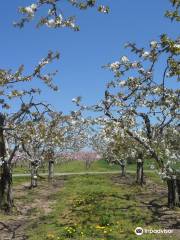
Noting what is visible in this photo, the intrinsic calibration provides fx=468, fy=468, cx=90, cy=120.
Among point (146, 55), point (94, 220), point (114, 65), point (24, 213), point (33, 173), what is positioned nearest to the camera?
point (146, 55)

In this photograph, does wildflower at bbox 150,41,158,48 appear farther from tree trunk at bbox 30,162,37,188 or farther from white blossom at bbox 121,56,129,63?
tree trunk at bbox 30,162,37,188

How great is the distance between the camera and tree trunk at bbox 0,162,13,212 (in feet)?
87.0

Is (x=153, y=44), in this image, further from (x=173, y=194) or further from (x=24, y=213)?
(x=24, y=213)

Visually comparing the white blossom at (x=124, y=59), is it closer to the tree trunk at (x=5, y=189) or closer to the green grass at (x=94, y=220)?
the green grass at (x=94, y=220)

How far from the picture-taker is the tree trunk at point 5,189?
26.5 meters

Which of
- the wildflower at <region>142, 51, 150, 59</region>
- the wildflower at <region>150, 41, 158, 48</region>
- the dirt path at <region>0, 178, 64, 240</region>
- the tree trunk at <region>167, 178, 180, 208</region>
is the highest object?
the wildflower at <region>150, 41, 158, 48</region>

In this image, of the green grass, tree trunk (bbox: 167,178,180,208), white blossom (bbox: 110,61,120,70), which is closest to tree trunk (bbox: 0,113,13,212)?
the green grass

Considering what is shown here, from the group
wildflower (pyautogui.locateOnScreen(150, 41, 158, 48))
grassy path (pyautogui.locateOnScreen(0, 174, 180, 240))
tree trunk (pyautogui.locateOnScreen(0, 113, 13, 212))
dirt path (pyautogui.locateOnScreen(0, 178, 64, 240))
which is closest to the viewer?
wildflower (pyautogui.locateOnScreen(150, 41, 158, 48))

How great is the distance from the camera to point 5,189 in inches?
1057

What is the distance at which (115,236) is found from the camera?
57.1 ft

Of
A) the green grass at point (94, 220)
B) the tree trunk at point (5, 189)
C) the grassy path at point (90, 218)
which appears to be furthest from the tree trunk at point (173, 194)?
the tree trunk at point (5, 189)

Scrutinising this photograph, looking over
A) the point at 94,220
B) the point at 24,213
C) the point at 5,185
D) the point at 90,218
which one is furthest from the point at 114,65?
the point at 5,185

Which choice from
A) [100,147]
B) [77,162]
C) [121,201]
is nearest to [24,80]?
[121,201]

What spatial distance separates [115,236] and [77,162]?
86260 mm
